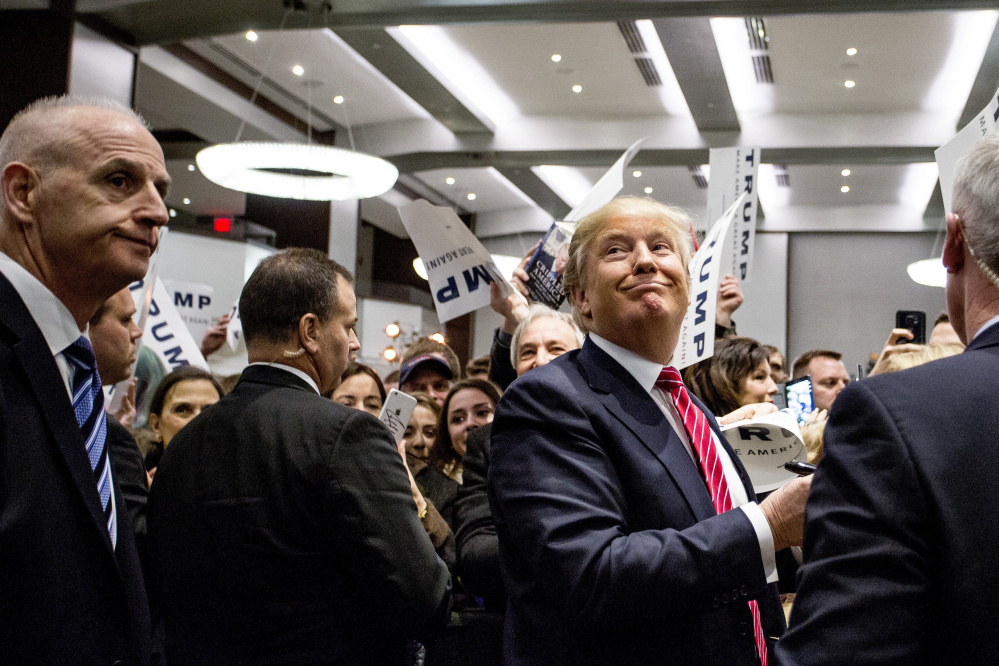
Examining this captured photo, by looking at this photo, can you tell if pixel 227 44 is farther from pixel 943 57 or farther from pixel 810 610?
pixel 810 610

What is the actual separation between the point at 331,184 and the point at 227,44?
1662mm

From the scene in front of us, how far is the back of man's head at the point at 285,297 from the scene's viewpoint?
204 centimetres

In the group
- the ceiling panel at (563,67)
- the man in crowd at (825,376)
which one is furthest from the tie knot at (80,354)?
the ceiling panel at (563,67)

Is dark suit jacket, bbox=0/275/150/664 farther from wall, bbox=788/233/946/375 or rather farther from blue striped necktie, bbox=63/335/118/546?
wall, bbox=788/233/946/375

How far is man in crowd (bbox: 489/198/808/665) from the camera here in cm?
134

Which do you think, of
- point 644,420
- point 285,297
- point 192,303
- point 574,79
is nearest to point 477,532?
point 285,297

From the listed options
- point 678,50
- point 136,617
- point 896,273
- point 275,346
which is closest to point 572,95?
point 678,50

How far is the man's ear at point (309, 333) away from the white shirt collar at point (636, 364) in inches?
26.9

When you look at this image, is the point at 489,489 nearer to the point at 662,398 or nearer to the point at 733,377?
the point at 662,398

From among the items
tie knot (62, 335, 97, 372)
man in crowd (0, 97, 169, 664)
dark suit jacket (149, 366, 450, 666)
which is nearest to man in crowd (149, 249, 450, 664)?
dark suit jacket (149, 366, 450, 666)

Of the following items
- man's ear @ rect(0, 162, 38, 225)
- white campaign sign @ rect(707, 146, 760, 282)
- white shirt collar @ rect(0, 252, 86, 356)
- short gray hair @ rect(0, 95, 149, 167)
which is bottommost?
white shirt collar @ rect(0, 252, 86, 356)

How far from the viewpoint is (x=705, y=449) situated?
1.60m

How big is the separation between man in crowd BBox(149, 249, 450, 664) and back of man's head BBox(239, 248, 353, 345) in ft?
0.56

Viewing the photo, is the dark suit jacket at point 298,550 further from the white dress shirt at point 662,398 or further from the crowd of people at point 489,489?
the white dress shirt at point 662,398
